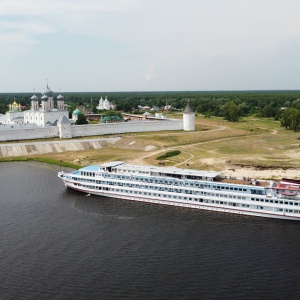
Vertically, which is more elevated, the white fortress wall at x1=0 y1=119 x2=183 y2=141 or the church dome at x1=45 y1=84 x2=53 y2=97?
the church dome at x1=45 y1=84 x2=53 y2=97

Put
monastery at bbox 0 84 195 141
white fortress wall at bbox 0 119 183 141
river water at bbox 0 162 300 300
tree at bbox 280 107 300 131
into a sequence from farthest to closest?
tree at bbox 280 107 300 131 < monastery at bbox 0 84 195 141 < white fortress wall at bbox 0 119 183 141 < river water at bbox 0 162 300 300

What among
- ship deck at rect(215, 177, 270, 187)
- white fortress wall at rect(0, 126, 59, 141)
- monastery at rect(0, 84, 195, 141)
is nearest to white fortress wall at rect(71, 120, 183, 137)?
monastery at rect(0, 84, 195, 141)

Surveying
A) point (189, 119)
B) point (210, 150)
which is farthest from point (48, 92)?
point (210, 150)

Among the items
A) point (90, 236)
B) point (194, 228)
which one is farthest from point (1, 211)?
point (194, 228)

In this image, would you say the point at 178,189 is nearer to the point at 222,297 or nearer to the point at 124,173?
the point at 124,173

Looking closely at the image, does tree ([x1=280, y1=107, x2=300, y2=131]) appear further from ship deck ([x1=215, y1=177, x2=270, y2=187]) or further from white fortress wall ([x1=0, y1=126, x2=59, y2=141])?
ship deck ([x1=215, y1=177, x2=270, y2=187])

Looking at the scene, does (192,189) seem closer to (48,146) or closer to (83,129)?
(48,146)

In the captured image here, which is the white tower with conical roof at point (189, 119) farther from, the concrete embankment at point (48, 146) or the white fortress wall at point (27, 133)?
the white fortress wall at point (27, 133)
